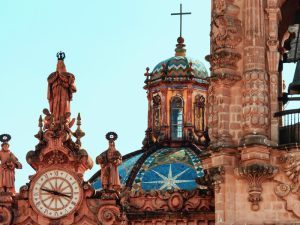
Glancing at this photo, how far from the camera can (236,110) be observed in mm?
32000

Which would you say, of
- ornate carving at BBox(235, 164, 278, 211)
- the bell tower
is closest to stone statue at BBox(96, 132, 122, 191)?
ornate carving at BBox(235, 164, 278, 211)

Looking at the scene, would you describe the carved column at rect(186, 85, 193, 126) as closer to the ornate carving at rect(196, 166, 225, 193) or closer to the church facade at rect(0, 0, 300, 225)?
the church facade at rect(0, 0, 300, 225)

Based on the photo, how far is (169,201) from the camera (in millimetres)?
33844

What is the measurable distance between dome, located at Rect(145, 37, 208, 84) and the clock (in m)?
8.76

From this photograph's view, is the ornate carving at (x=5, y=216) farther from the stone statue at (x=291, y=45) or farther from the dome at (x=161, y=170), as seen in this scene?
the stone statue at (x=291, y=45)

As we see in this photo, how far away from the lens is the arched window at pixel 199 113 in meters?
42.0

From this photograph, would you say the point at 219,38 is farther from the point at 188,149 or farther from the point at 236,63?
the point at 188,149

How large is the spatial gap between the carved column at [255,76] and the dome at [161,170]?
6304 mm

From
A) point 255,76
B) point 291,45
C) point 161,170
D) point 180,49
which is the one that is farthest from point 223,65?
point 180,49

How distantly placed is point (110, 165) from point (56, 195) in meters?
1.28

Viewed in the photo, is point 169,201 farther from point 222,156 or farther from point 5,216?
point 5,216

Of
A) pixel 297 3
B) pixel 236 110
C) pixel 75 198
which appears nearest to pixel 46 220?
pixel 75 198

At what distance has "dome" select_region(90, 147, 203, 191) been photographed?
38.4 meters

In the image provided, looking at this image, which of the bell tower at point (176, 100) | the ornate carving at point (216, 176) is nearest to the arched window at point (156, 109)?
the bell tower at point (176, 100)
